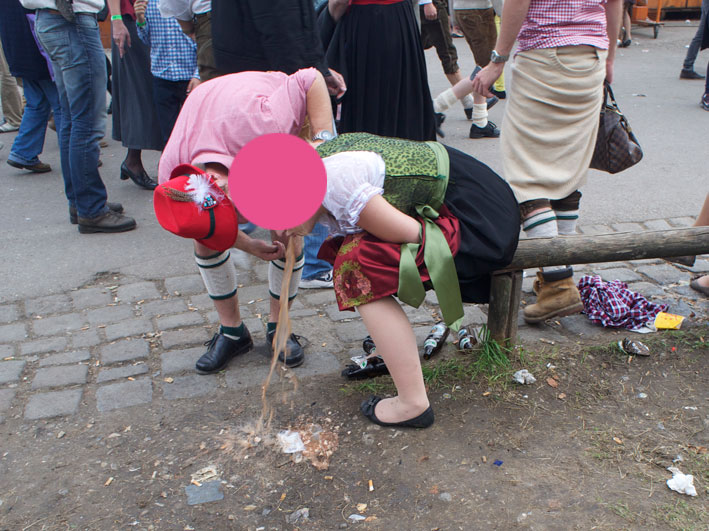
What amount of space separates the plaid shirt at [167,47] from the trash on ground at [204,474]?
9.84 feet

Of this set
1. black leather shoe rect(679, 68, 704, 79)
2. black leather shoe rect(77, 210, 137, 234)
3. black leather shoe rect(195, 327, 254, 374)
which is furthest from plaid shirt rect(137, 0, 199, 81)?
black leather shoe rect(679, 68, 704, 79)

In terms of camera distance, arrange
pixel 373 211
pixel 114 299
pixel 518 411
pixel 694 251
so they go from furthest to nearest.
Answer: pixel 114 299, pixel 694 251, pixel 518 411, pixel 373 211

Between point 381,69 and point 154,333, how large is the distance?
182 cm

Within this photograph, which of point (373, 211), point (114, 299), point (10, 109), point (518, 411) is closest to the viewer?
point (373, 211)

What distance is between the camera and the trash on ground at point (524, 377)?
2691 mm

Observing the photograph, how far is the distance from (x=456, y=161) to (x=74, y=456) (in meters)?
1.69

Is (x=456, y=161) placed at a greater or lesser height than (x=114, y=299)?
greater

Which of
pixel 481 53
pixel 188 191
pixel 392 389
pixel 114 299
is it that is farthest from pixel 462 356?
pixel 481 53

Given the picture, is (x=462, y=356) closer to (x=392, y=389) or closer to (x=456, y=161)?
(x=392, y=389)

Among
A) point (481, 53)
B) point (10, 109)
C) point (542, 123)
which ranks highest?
point (542, 123)

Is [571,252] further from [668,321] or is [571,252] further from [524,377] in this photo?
[668,321]

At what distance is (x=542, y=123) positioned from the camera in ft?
9.74

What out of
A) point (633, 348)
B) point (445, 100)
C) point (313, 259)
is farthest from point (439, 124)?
point (633, 348)

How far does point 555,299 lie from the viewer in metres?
3.09
